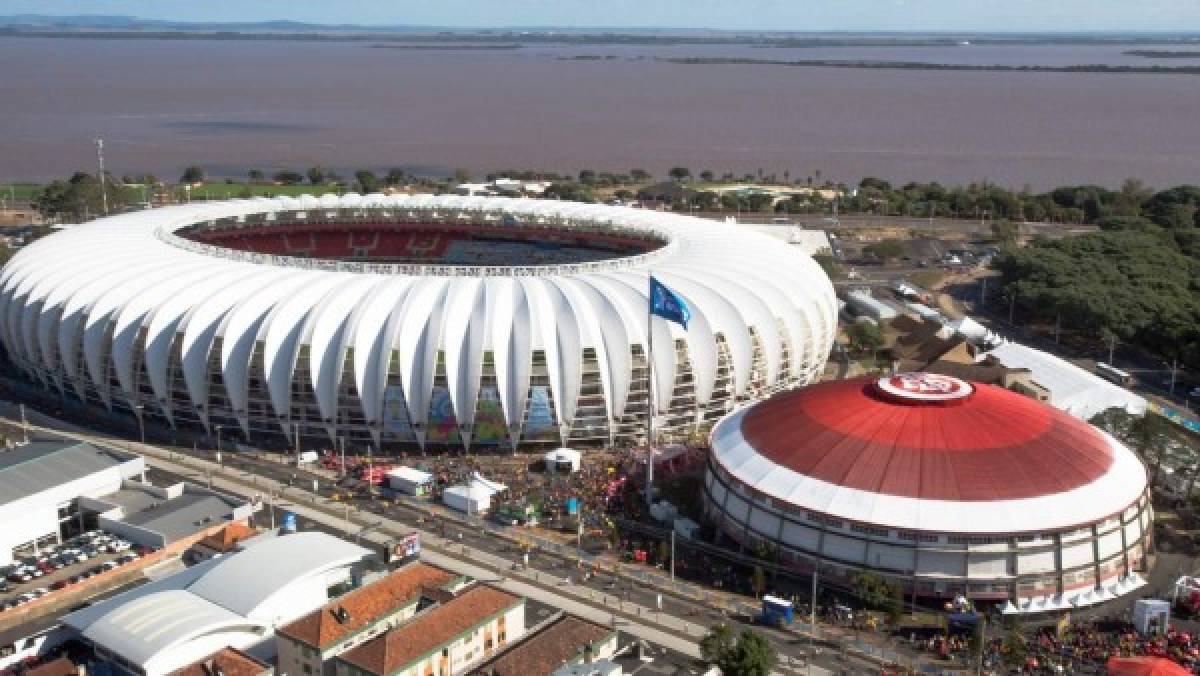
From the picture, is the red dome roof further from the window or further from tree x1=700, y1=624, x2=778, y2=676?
tree x1=700, y1=624, x2=778, y2=676

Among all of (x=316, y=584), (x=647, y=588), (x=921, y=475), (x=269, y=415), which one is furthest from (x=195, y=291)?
(x=921, y=475)

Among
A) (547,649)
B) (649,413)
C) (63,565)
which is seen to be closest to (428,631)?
(547,649)

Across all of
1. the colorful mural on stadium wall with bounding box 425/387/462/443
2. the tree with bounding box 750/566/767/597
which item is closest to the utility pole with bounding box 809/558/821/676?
the tree with bounding box 750/566/767/597

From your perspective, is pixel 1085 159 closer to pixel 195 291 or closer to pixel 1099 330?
pixel 1099 330

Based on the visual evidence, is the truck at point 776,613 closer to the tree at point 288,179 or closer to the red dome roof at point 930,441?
the red dome roof at point 930,441

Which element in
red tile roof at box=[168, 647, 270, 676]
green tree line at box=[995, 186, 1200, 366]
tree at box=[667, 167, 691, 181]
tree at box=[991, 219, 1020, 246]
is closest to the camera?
red tile roof at box=[168, 647, 270, 676]

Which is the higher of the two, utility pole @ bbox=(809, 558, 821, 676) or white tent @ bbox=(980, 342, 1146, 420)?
white tent @ bbox=(980, 342, 1146, 420)
